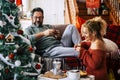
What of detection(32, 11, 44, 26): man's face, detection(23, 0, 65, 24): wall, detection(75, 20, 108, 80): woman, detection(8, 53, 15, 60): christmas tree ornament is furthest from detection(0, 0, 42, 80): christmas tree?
detection(23, 0, 65, 24): wall

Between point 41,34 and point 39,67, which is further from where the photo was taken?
point 41,34

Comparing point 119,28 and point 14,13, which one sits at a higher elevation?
point 14,13

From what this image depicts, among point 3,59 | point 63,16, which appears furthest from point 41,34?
point 63,16

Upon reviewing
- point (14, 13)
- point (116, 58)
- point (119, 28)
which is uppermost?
point (14, 13)

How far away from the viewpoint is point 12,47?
339 centimetres

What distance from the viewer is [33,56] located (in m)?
3.59

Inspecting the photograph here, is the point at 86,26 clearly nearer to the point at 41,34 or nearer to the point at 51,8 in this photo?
the point at 41,34

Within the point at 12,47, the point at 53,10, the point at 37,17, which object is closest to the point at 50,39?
the point at 37,17

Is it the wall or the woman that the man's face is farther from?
the wall

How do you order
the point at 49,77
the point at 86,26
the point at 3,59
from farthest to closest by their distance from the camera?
the point at 86,26, the point at 3,59, the point at 49,77

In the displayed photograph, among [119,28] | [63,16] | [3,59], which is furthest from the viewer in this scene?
[63,16]

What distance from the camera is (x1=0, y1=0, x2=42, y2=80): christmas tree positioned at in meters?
3.38

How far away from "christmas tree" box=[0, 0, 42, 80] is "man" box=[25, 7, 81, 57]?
29.7 inches

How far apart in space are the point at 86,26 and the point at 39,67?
0.76m
